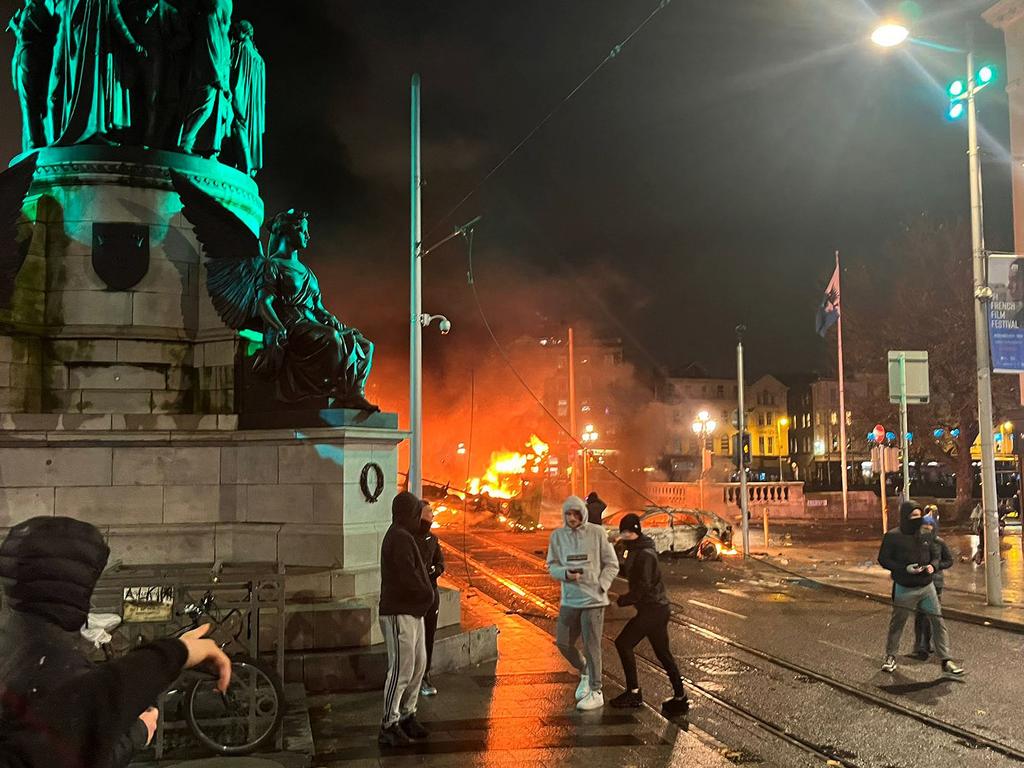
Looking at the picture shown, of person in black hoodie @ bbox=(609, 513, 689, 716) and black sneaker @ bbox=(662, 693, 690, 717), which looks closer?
black sneaker @ bbox=(662, 693, 690, 717)

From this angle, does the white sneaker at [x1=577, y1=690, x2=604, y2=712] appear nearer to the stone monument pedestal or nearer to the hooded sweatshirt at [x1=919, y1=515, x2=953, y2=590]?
the stone monument pedestal

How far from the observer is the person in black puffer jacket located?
1.99 metres

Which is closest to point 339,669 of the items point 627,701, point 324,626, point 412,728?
point 324,626

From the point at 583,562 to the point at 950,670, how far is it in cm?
424

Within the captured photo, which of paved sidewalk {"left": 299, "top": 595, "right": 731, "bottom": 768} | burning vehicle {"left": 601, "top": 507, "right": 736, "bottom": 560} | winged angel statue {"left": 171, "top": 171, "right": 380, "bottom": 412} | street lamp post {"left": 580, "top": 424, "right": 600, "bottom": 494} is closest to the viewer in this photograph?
paved sidewalk {"left": 299, "top": 595, "right": 731, "bottom": 768}

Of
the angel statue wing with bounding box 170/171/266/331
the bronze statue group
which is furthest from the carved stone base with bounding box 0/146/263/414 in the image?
the bronze statue group

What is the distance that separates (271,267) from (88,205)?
2.47 m

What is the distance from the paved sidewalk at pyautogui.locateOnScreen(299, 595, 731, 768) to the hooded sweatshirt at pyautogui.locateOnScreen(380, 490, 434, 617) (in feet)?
3.16

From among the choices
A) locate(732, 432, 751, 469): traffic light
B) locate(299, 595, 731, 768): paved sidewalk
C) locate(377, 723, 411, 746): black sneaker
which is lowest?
locate(299, 595, 731, 768): paved sidewalk

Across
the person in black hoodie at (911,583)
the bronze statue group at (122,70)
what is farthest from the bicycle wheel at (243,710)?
the bronze statue group at (122,70)

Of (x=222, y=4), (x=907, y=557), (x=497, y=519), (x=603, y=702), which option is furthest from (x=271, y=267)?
(x=497, y=519)

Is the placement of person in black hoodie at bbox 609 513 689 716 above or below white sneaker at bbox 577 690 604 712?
above

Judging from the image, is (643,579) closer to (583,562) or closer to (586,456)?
(583,562)

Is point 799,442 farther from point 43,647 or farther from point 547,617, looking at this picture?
point 43,647
